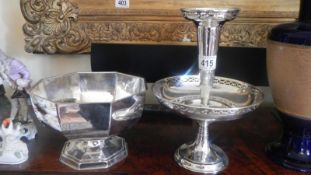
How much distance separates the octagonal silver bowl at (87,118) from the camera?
21.1 inches

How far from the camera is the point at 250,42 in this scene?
0.75 m

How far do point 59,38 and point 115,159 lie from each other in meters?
0.33

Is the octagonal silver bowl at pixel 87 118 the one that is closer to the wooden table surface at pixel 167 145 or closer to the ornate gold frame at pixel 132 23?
the wooden table surface at pixel 167 145

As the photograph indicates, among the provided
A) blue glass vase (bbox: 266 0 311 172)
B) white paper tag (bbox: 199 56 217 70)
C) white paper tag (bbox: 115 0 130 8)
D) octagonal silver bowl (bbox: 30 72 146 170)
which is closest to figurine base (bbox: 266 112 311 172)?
blue glass vase (bbox: 266 0 311 172)

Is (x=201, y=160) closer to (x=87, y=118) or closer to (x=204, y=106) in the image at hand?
(x=204, y=106)

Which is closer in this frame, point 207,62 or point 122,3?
point 207,62

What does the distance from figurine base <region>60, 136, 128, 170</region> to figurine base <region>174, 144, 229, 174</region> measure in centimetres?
10

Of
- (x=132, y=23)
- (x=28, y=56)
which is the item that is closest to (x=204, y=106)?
(x=132, y=23)

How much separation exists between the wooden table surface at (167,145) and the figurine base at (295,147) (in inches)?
0.7

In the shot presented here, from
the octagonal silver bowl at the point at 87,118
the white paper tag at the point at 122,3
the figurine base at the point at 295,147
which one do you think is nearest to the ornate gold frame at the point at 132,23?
the white paper tag at the point at 122,3

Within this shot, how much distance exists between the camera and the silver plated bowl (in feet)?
1.72

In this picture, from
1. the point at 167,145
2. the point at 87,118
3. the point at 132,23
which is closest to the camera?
the point at 87,118

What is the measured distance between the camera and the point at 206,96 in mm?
628

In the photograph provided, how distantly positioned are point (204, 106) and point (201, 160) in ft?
0.32
